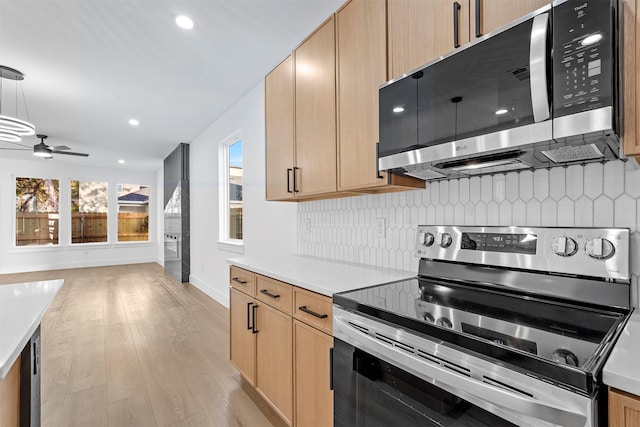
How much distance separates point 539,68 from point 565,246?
63cm

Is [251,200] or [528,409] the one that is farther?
[251,200]

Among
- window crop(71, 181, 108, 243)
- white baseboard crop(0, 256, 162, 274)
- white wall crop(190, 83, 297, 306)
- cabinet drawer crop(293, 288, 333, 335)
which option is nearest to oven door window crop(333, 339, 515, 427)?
cabinet drawer crop(293, 288, 333, 335)

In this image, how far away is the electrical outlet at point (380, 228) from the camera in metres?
1.92

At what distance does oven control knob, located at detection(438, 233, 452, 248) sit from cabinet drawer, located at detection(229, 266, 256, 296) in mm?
1167

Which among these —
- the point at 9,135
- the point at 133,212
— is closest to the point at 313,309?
the point at 9,135

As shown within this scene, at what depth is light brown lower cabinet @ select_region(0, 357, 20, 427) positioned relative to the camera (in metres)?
0.97

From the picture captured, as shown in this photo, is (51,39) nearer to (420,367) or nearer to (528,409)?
(420,367)

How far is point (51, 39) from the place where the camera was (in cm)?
251

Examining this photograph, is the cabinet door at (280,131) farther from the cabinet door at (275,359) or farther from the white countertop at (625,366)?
the white countertop at (625,366)

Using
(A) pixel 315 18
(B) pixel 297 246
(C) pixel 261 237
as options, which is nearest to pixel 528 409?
(B) pixel 297 246

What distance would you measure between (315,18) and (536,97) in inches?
74.2

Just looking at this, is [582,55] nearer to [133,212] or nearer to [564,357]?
[564,357]

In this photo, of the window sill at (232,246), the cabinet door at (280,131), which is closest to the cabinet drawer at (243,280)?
the cabinet door at (280,131)

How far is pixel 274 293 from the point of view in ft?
5.90
